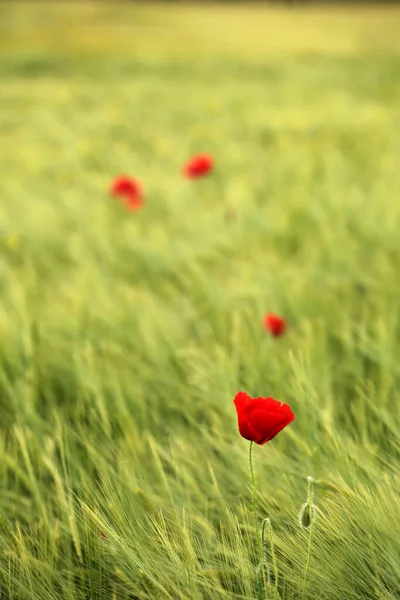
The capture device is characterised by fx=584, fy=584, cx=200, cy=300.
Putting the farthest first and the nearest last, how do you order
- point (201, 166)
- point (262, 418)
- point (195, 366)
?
point (201, 166) → point (195, 366) → point (262, 418)

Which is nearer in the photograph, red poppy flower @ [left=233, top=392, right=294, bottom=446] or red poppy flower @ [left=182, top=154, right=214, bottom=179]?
red poppy flower @ [left=233, top=392, right=294, bottom=446]

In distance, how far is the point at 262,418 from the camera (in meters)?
0.52

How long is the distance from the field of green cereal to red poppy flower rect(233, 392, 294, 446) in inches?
4.1

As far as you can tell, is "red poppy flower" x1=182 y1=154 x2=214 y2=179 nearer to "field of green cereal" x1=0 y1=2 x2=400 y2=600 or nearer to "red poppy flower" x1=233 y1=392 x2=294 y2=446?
"field of green cereal" x1=0 y1=2 x2=400 y2=600

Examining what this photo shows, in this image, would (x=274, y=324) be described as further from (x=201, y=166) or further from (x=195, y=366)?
(x=201, y=166)

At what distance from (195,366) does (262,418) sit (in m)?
0.39

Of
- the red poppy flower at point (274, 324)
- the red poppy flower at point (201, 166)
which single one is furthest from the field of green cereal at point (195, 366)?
the red poppy flower at point (201, 166)

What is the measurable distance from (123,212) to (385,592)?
61.7 inches

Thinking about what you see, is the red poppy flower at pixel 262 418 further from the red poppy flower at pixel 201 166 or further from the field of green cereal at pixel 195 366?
the red poppy flower at pixel 201 166

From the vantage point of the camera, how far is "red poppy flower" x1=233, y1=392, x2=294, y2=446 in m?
0.52

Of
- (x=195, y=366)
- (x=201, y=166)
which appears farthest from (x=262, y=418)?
(x=201, y=166)

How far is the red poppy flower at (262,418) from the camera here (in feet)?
1.70

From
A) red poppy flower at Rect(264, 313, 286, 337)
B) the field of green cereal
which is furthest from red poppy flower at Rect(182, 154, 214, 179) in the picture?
red poppy flower at Rect(264, 313, 286, 337)

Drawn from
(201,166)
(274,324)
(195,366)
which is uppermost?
(201,166)
